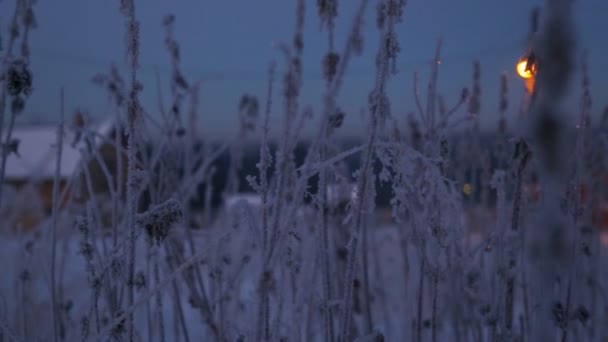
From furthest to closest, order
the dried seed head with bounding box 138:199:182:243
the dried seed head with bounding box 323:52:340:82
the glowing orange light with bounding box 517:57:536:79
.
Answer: the dried seed head with bounding box 323:52:340:82 → the glowing orange light with bounding box 517:57:536:79 → the dried seed head with bounding box 138:199:182:243

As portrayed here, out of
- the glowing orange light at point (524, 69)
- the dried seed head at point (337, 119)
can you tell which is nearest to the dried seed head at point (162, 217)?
the dried seed head at point (337, 119)

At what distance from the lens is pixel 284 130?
3.08 ft

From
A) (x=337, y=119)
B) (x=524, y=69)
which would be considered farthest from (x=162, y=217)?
(x=524, y=69)

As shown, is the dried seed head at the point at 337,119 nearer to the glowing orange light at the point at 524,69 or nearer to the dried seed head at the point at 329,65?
the dried seed head at the point at 329,65

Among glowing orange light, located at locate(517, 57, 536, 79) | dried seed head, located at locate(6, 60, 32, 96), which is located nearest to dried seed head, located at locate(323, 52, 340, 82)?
glowing orange light, located at locate(517, 57, 536, 79)

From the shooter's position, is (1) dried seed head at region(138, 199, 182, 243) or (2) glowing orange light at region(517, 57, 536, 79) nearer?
(1) dried seed head at region(138, 199, 182, 243)

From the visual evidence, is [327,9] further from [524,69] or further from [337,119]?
[524,69]

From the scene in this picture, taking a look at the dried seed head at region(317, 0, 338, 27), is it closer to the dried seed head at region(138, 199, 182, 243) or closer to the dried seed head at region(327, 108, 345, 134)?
the dried seed head at region(327, 108, 345, 134)

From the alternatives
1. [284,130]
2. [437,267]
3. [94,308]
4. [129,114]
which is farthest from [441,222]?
[94,308]

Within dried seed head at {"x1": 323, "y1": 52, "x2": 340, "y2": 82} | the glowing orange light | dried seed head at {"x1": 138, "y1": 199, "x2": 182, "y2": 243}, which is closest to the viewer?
dried seed head at {"x1": 138, "y1": 199, "x2": 182, "y2": 243}

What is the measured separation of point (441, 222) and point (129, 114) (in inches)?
27.4

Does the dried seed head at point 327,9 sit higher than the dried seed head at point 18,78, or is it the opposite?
the dried seed head at point 327,9

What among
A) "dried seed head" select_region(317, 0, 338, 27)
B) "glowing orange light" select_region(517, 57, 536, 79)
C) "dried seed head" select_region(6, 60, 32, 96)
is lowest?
"dried seed head" select_region(6, 60, 32, 96)

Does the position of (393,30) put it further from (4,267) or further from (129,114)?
(4,267)
